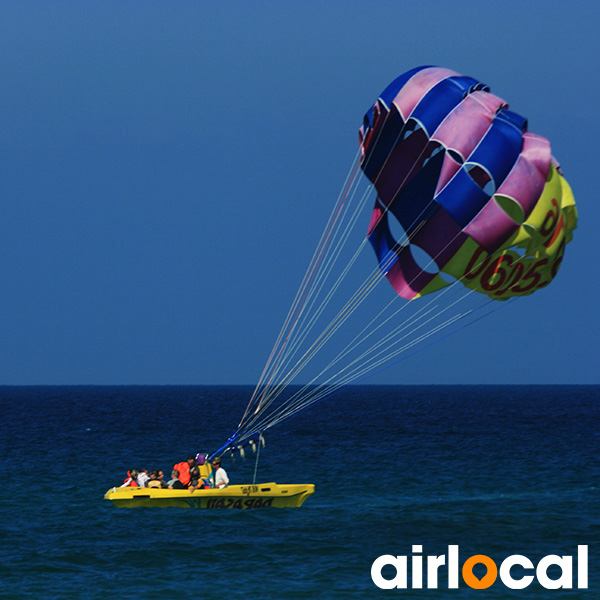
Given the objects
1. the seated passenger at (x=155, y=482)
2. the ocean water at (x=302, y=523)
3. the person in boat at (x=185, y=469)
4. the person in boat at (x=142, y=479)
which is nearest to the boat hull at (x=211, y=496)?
the seated passenger at (x=155, y=482)

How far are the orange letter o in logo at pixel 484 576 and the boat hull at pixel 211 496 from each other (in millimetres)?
7629

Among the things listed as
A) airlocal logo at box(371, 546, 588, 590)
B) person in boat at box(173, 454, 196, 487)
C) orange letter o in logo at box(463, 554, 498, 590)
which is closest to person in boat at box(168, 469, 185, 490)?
person in boat at box(173, 454, 196, 487)

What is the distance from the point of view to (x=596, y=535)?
25.9 m

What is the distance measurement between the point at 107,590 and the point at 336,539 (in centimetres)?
697

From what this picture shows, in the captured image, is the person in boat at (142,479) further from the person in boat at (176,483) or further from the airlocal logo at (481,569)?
the airlocal logo at (481,569)

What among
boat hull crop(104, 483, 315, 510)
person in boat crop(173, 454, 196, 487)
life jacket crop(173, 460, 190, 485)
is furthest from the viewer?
life jacket crop(173, 460, 190, 485)

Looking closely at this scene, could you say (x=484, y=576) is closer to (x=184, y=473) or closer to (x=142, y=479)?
(x=184, y=473)

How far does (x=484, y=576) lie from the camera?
21.2m

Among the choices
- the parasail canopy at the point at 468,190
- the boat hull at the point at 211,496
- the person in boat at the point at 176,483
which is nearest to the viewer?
the parasail canopy at the point at 468,190

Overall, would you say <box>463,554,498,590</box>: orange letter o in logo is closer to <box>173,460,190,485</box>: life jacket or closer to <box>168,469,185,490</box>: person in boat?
<box>173,460,190,485</box>: life jacket

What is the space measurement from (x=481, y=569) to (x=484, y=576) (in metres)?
0.58

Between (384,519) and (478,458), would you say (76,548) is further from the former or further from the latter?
(478,458)

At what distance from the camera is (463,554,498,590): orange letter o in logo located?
20641 mm

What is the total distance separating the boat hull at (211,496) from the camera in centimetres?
2838
